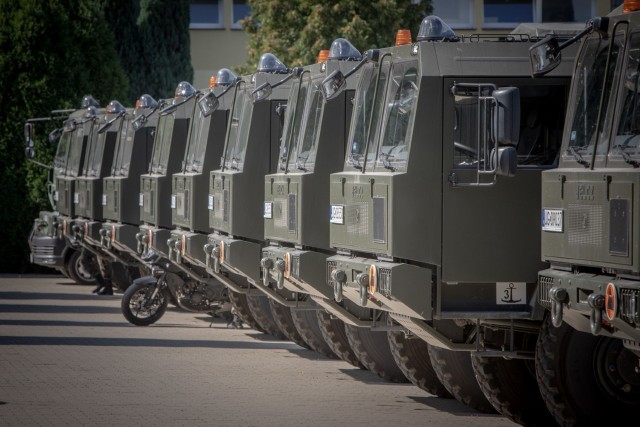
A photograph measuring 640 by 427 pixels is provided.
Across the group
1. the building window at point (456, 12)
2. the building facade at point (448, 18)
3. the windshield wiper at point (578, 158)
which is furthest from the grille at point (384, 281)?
the building window at point (456, 12)

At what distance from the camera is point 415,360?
13.5 m

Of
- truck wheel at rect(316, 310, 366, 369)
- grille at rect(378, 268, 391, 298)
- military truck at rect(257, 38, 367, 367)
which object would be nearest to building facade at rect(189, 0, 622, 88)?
military truck at rect(257, 38, 367, 367)

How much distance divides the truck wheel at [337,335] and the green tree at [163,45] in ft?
84.0

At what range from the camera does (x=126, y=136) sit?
997 inches

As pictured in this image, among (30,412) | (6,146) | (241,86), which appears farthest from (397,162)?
(6,146)

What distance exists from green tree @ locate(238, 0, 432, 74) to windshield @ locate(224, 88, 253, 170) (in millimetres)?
12073

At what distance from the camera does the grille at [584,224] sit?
9555 millimetres

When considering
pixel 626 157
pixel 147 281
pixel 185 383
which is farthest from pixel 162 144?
pixel 626 157

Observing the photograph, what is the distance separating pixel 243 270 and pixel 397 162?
201 inches

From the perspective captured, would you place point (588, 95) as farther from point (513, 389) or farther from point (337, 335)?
point (337, 335)

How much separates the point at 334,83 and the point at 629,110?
4298 mm

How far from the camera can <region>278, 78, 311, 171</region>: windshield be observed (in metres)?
15.4

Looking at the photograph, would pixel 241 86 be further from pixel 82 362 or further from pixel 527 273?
pixel 527 273

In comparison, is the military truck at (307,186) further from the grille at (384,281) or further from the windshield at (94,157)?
the windshield at (94,157)
